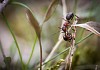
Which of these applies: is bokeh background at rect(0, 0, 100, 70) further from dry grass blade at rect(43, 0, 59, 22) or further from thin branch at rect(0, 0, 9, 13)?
thin branch at rect(0, 0, 9, 13)

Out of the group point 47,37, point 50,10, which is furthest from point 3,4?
point 47,37

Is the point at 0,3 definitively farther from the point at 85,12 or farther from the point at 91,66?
the point at 85,12

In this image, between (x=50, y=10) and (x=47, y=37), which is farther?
(x=47, y=37)

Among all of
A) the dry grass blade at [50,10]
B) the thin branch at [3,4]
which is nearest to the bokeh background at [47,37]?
the dry grass blade at [50,10]

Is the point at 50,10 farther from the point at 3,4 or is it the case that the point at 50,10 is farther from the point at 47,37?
the point at 47,37

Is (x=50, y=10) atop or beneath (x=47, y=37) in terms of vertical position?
atop

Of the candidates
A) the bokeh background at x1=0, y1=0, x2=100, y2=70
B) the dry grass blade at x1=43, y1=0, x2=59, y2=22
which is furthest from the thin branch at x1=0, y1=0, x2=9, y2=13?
the bokeh background at x1=0, y1=0, x2=100, y2=70

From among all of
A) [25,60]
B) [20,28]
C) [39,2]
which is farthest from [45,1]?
[25,60]

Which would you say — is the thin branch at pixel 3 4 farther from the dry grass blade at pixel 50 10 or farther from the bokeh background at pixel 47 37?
the bokeh background at pixel 47 37

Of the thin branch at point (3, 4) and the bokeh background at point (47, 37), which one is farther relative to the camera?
the bokeh background at point (47, 37)
